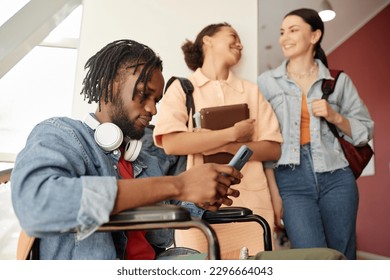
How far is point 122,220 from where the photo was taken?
24.3 inches

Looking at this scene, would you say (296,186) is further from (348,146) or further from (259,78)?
(259,78)

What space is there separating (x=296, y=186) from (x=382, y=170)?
0.36 m

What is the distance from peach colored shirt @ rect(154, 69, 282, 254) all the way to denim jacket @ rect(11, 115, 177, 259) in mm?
366

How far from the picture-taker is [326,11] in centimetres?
156

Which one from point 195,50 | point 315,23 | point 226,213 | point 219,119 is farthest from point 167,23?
point 226,213

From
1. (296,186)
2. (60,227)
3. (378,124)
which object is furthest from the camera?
(378,124)

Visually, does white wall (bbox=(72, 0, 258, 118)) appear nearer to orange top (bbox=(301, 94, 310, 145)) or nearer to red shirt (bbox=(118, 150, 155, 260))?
orange top (bbox=(301, 94, 310, 145))

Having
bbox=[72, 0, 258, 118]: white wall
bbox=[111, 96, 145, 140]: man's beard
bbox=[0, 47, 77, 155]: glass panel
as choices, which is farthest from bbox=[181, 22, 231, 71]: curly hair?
bbox=[111, 96, 145, 140]: man's beard

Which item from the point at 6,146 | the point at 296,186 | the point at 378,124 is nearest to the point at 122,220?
the point at 6,146

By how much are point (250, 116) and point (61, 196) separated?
70cm

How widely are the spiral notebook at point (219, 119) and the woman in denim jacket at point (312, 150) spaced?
0.17 m

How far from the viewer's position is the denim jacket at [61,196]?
2.00 feet

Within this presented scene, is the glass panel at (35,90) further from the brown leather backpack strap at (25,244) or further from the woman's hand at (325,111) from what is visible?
the woman's hand at (325,111)
